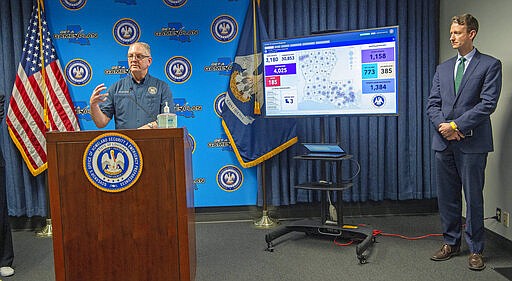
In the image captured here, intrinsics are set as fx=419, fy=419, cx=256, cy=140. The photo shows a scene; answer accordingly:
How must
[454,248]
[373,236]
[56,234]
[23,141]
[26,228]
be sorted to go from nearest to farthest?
[56,234]
[454,248]
[373,236]
[23,141]
[26,228]

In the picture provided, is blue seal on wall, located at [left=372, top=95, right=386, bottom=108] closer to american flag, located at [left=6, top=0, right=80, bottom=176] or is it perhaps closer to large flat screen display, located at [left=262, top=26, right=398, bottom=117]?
large flat screen display, located at [left=262, top=26, right=398, bottom=117]

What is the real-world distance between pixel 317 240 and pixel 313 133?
1.11m

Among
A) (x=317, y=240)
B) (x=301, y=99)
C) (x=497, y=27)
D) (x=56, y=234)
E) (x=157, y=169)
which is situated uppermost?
(x=497, y=27)

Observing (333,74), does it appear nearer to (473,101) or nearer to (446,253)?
(473,101)

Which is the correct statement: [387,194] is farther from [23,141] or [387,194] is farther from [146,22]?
[23,141]

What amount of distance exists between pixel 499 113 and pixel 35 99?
4.05m

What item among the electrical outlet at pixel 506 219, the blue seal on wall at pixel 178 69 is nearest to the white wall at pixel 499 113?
the electrical outlet at pixel 506 219

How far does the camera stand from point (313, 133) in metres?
4.24

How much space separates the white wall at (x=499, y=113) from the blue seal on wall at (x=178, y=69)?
2.65 m

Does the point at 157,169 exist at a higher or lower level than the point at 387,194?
higher

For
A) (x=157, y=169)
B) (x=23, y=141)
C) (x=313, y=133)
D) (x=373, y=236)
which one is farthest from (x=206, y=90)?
(x=157, y=169)

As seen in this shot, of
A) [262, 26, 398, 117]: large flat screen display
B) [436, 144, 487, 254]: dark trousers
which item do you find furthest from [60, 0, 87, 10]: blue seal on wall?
[436, 144, 487, 254]: dark trousers

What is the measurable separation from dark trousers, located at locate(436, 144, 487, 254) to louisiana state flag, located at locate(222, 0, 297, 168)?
1.46 metres

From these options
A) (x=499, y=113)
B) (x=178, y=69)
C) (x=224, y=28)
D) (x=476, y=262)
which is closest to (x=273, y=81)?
(x=224, y=28)
